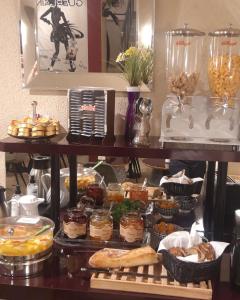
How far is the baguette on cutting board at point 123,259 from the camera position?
1211 mm

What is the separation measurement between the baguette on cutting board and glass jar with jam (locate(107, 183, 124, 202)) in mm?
357

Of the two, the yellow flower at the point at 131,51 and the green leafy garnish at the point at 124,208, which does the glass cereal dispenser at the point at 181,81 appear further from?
the green leafy garnish at the point at 124,208

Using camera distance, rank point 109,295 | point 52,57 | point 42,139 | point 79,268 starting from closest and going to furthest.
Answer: point 109,295 < point 79,268 < point 42,139 < point 52,57

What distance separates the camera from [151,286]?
3.69 ft

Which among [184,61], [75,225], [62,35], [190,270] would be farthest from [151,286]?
[62,35]

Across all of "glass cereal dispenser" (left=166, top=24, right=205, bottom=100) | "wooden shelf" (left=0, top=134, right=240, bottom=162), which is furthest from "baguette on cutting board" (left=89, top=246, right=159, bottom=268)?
"glass cereal dispenser" (left=166, top=24, right=205, bottom=100)

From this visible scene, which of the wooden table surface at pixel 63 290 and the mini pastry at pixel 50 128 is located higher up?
the mini pastry at pixel 50 128

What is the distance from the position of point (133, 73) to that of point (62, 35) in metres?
0.33

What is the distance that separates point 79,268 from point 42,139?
460mm

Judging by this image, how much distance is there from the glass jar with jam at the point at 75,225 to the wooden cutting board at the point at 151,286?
23 cm

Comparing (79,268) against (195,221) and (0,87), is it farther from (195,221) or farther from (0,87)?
(0,87)

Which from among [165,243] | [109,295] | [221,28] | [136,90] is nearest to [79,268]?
[109,295]

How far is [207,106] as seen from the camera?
128 cm

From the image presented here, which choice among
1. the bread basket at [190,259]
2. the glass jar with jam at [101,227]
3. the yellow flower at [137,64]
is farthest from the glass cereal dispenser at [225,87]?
the glass jar with jam at [101,227]
